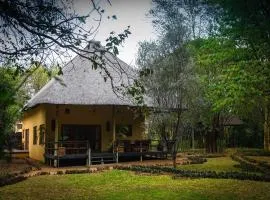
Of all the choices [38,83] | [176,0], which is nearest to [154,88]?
[176,0]

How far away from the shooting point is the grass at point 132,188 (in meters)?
11.5

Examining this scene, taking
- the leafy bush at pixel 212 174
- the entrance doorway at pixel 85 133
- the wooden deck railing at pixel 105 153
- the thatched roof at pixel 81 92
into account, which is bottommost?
the leafy bush at pixel 212 174

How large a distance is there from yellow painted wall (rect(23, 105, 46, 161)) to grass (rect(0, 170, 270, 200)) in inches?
374

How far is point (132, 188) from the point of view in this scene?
13.0m

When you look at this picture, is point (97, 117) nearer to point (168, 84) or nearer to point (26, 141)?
point (168, 84)

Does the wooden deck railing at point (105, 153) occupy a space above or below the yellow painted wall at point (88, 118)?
below

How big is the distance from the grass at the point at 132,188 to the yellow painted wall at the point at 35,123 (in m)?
9.51

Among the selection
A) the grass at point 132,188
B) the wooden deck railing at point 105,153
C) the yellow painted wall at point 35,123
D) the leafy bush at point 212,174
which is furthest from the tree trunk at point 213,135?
the grass at point 132,188

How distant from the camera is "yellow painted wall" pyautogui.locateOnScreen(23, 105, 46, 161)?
2553cm

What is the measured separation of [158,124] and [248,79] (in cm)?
490

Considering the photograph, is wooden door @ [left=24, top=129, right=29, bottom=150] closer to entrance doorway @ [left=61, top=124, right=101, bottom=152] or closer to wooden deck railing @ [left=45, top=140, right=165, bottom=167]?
entrance doorway @ [left=61, top=124, right=101, bottom=152]

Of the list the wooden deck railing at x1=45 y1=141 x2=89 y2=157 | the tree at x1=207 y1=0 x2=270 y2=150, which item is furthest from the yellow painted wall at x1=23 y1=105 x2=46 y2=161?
the tree at x1=207 y1=0 x2=270 y2=150

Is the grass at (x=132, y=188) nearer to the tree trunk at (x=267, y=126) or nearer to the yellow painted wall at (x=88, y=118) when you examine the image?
the yellow painted wall at (x=88, y=118)

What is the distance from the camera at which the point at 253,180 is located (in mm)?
14758
